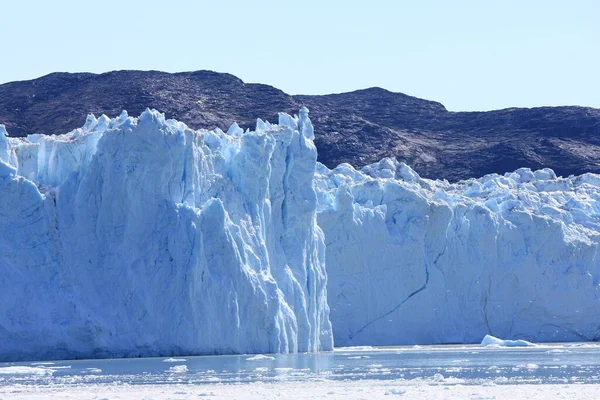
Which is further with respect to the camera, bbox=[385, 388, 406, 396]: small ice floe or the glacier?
the glacier

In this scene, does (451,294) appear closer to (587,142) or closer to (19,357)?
(19,357)

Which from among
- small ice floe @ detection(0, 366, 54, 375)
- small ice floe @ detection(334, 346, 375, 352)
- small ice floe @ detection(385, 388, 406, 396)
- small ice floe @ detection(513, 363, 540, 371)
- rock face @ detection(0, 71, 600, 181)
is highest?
rock face @ detection(0, 71, 600, 181)

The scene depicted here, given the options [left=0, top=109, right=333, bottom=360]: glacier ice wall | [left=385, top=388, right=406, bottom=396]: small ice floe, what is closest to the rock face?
[left=0, top=109, right=333, bottom=360]: glacier ice wall

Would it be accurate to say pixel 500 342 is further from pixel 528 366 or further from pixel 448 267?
pixel 528 366

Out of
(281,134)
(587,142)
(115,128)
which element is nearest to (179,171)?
(115,128)

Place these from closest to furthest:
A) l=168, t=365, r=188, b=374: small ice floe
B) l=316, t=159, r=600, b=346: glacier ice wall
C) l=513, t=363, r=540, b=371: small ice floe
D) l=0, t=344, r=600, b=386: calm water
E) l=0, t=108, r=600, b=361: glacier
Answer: l=0, t=344, r=600, b=386: calm water < l=168, t=365, r=188, b=374: small ice floe < l=513, t=363, r=540, b=371: small ice floe < l=0, t=108, r=600, b=361: glacier < l=316, t=159, r=600, b=346: glacier ice wall

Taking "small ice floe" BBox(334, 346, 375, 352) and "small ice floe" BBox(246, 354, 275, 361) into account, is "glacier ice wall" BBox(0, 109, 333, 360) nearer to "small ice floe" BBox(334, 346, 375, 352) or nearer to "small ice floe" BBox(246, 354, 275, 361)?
"small ice floe" BBox(246, 354, 275, 361)

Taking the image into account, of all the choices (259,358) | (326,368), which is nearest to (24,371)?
(259,358)

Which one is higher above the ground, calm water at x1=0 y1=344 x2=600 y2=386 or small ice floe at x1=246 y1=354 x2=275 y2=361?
small ice floe at x1=246 y1=354 x2=275 y2=361
